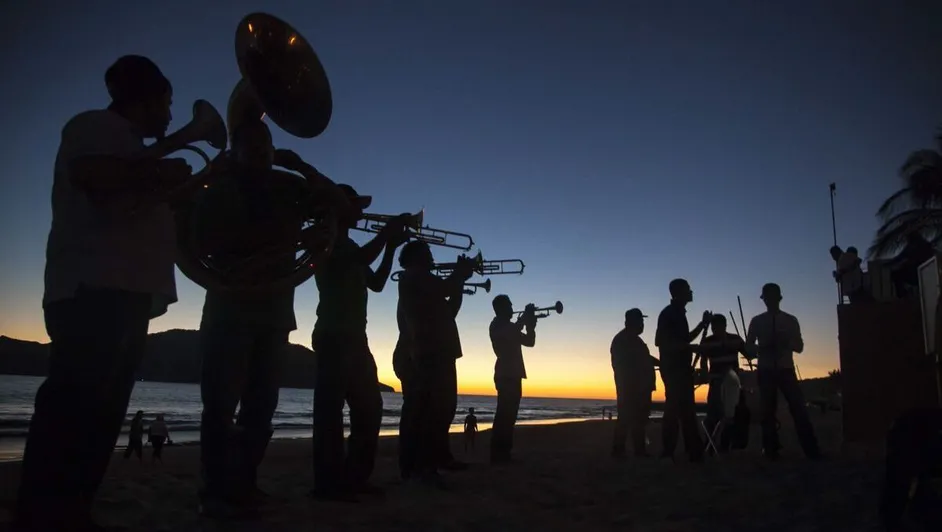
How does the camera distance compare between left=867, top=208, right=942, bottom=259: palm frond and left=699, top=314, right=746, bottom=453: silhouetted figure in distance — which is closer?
left=699, top=314, right=746, bottom=453: silhouetted figure in distance

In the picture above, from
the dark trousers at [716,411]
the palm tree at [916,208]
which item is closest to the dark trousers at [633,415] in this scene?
the dark trousers at [716,411]

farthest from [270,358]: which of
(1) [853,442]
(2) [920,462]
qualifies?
(1) [853,442]

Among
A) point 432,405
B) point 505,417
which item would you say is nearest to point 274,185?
point 432,405

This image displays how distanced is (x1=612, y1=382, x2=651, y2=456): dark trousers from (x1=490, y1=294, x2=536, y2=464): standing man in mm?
1319

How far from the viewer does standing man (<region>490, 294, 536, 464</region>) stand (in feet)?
24.2

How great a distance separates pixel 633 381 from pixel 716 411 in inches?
41.8

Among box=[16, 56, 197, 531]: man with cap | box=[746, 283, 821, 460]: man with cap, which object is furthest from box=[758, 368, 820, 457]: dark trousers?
box=[16, 56, 197, 531]: man with cap

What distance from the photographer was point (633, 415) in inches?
317

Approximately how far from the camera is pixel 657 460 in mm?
6898

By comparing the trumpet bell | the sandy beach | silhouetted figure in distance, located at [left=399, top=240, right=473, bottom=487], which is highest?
the trumpet bell

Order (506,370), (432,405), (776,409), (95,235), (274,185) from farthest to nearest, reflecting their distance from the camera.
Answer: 1. (506,370)
2. (776,409)
3. (432,405)
4. (274,185)
5. (95,235)

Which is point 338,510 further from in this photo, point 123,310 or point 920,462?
point 920,462

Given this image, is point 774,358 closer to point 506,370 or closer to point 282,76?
point 506,370

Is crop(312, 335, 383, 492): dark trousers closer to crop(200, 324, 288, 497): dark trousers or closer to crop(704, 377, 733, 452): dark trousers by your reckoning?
crop(200, 324, 288, 497): dark trousers
